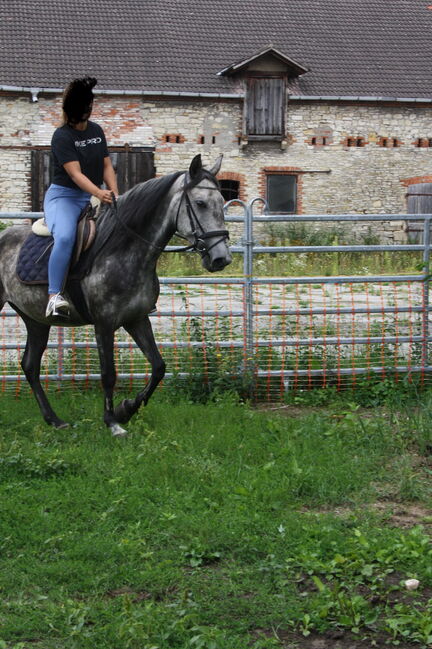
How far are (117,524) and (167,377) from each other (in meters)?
3.49

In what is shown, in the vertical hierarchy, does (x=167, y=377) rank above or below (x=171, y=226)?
below

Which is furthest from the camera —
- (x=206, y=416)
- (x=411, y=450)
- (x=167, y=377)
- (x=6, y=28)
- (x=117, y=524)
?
(x=6, y=28)

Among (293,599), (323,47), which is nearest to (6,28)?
(323,47)

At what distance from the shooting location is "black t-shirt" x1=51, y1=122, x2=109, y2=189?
6945mm

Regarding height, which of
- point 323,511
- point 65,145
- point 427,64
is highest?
point 427,64

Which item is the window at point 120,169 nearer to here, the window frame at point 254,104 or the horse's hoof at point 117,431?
the window frame at point 254,104

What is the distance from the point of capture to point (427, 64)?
28172mm

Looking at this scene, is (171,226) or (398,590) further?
(171,226)

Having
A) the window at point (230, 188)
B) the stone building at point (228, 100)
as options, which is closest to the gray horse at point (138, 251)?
the stone building at point (228, 100)

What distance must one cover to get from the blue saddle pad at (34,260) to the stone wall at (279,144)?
1878 cm

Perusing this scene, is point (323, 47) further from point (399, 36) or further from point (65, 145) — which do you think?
point (65, 145)

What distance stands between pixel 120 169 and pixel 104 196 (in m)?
19.3

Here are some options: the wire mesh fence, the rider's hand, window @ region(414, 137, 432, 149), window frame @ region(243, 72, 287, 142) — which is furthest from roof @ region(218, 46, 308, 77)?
the rider's hand

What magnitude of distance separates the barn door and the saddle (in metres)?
19.7
